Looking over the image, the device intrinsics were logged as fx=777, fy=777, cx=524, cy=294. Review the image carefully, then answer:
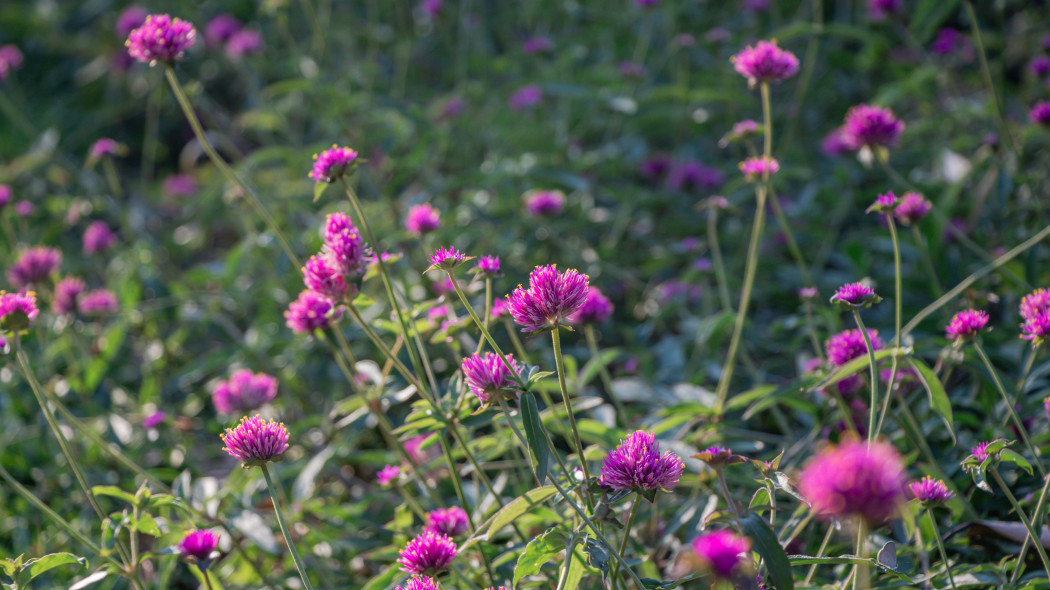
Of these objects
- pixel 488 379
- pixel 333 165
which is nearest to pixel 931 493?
pixel 488 379

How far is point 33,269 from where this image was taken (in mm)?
2285

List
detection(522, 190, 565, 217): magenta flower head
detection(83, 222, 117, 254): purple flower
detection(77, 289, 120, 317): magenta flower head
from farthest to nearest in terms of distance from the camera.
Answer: detection(83, 222, 117, 254): purple flower
detection(77, 289, 120, 317): magenta flower head
detection(522, 190, 565, 217): magenta flower head

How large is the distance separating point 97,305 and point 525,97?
63.4 inches

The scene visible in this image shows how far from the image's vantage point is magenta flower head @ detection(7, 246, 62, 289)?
7.48 ft

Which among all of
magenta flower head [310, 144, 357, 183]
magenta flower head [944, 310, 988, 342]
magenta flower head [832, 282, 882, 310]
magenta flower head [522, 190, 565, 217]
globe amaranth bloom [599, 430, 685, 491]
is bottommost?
globe amaranth bloom [599, 430, 685, 491]

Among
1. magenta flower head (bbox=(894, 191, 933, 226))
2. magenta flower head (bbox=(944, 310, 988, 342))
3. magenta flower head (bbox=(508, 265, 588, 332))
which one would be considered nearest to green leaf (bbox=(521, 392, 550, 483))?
magenta flower head (bbox=(508, 265, 588, 332))

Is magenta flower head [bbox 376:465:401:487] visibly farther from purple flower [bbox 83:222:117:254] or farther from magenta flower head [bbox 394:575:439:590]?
purple flower [bbox 83:222:117:254]

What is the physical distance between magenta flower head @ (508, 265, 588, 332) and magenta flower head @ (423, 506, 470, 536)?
1.66ft

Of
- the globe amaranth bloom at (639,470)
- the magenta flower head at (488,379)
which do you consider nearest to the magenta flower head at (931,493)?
the globe amaranth bloom at (639,470)

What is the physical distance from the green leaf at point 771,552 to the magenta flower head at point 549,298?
0.34 m

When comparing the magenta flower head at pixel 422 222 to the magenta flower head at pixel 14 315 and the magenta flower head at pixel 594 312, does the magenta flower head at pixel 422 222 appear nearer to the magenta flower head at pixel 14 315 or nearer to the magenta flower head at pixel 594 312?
the magenta flower head at pixel 594 312

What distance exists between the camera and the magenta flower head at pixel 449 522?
136 centimetres

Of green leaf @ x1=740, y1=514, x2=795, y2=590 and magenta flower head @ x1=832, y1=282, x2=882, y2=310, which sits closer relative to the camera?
green leaf @ x1=740, y1=514, x2=795, y2=590

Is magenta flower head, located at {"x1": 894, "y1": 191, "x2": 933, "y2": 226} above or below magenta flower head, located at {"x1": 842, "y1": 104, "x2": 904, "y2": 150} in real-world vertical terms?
below
